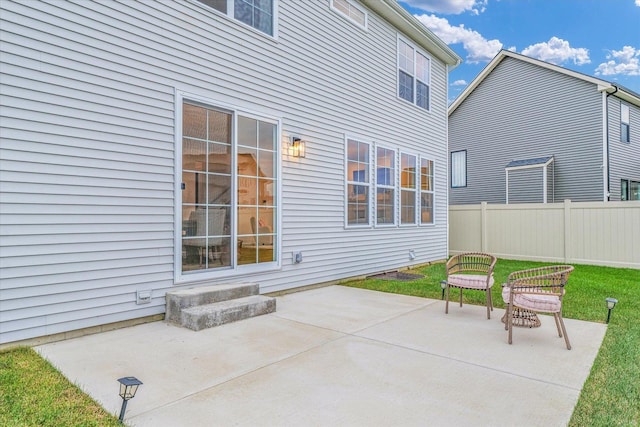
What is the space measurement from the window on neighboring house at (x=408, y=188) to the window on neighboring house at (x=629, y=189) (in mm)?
9515

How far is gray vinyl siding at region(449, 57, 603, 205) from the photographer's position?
42.7ft

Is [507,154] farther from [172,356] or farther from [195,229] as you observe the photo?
[172,356]

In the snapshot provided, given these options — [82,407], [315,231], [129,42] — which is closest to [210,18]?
[129,42]

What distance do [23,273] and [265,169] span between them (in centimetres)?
317

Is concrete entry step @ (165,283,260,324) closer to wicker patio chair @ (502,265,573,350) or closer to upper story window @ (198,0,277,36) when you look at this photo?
wicker patio chair @ (502,265,573,350)

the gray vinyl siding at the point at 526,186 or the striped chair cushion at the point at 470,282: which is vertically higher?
the gray vinyl siding at the point at 526,186

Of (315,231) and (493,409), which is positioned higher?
(315,231)

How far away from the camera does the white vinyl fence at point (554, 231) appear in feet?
28.9

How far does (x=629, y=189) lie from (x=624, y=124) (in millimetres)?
2398

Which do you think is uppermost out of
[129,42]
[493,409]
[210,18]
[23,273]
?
[210,18]

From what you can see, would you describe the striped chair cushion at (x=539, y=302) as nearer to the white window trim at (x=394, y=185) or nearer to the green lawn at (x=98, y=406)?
the green lawn at (x=98, y=406)

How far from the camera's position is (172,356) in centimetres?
329

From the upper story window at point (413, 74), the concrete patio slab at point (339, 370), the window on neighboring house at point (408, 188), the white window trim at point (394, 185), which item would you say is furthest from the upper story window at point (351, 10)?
the concrete patio slab at point (339, 370)

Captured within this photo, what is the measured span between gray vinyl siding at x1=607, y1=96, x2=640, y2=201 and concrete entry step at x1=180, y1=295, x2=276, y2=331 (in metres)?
13.5
